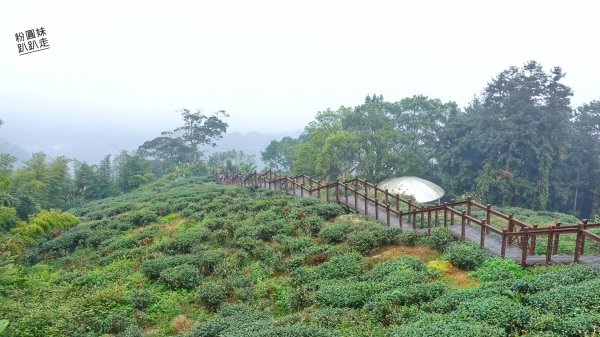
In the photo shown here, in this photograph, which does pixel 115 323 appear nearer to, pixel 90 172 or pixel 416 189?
pixel 416 189

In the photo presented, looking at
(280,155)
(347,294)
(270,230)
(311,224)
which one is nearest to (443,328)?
(347,294)

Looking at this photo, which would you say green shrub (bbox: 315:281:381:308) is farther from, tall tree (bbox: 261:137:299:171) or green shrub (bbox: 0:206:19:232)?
tall tree (bbox: 261:137:299:171)

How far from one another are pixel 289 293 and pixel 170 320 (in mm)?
2876

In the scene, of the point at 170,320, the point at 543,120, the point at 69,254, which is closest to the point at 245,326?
the point at 170,320

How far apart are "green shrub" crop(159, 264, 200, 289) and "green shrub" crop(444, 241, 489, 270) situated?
684cm

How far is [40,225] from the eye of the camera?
17078 mm

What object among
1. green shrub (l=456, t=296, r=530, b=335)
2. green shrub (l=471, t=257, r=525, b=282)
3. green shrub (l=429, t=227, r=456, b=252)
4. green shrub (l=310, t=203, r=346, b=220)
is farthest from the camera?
green shrub (l=310, t=203, r=346, b=220)

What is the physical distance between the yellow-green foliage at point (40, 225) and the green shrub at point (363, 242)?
557 inches

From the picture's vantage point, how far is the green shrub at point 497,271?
798 centimetres

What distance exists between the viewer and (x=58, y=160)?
34.5 metres

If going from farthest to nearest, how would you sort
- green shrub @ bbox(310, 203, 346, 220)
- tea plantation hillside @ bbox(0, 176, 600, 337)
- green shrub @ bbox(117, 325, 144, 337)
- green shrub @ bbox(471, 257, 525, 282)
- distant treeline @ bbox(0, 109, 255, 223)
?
1. distant treeline @ bbox(0, 109, 255, 223)
2. green shrub @ bbox(310, 203, 346, 220)
3. green shrub @ bbox(471, 257, 525, 282)
4. green shrub @ bbox(117, 325, 144, 337)
5. tea plantation hillside @ bbox(0, 176, 600, 337)

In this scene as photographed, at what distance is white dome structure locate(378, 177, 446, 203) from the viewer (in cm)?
2640

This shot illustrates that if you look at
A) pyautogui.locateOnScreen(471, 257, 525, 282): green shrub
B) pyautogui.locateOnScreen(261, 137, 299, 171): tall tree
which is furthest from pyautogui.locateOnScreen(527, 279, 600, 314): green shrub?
pyautogui.locateOnScreen(261, 137, 299, 171): tall tree

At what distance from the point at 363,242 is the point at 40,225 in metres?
15.1
